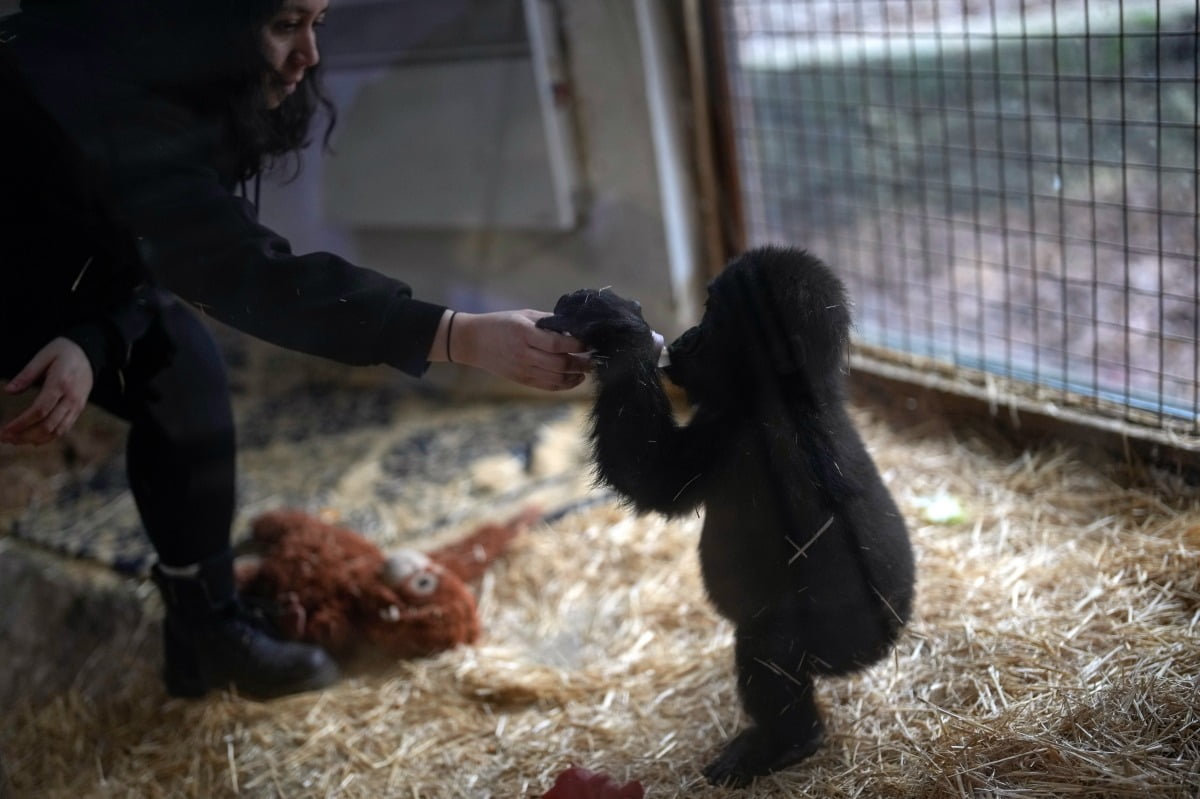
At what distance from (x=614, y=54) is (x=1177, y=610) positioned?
2223mm

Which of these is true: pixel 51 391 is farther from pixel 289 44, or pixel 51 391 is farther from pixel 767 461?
pixel 767 461

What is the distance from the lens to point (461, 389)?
3.99m

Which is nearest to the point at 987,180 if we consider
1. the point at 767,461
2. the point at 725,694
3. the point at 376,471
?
the point at 376,471

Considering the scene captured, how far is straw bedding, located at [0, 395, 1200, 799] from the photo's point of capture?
5.93 feet

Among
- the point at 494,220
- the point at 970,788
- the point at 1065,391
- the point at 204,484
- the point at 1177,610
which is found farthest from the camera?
the point at 494,220

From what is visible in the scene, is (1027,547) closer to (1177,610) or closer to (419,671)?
(1177,610)

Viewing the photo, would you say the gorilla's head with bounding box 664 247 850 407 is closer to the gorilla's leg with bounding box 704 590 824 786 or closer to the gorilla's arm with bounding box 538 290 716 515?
the gorilla's arm with bounding box 538 290 716 515

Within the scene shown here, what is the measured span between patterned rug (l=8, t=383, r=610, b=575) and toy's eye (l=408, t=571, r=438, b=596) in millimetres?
511

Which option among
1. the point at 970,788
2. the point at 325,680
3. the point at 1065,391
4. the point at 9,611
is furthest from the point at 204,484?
the point at 1065,391

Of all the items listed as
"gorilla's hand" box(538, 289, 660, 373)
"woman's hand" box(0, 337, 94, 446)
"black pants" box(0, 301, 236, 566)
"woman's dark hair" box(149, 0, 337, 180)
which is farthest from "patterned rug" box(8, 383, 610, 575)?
"woman's dark hair" box(149, 0, 337, 180)

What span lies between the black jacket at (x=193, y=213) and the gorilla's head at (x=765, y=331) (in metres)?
0.45

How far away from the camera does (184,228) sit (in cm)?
175

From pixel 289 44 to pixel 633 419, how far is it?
2.78 ft

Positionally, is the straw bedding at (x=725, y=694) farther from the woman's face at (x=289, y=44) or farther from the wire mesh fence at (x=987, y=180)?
the woman's face at (x=289, y=44)
